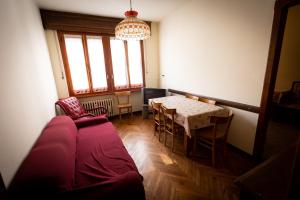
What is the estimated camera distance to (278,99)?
3590 mm

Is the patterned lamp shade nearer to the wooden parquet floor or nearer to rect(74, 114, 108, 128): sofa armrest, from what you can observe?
rect(74, 114, 108, 128): sofa armrest

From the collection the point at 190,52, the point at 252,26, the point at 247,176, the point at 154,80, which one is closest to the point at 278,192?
the point at 247,176

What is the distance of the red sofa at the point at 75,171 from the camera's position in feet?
3.44

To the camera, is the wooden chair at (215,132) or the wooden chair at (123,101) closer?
the wooden chair at (215,132)

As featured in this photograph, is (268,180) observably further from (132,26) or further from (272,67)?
(132,26)

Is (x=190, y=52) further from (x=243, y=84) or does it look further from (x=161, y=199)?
(x=161, y=199)

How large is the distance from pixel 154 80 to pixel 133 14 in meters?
2.84

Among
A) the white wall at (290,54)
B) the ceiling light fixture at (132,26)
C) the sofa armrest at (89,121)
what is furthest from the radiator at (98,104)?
the white wall at (290,54)

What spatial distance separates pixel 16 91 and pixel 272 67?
2.98 metres

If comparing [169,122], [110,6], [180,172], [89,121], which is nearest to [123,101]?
[89,121]

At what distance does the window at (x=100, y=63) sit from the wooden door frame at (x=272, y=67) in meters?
3.24

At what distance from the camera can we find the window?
12.3 feet

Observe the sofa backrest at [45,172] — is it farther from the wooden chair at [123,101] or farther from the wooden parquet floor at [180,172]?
the wooden chair at [123,101]

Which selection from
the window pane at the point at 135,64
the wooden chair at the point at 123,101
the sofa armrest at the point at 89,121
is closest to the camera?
the sofa armrest at the point at 89,121
